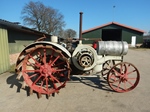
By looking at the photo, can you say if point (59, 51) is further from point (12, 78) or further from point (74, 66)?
point (12, 78)

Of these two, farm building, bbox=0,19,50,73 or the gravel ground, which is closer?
the gravel ground

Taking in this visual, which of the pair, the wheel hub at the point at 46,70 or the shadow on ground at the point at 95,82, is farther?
the shadow on ground at the point at 95,82

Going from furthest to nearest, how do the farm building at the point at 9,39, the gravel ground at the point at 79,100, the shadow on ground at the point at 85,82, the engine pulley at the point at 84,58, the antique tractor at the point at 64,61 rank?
the farm building at the point at 9,39 < the shadow on ground at the point at 85,82 < the engine pulley at the point at 84,58 < the antique tractor at the point at 64,61 < the gravel ground at the point at 79,100

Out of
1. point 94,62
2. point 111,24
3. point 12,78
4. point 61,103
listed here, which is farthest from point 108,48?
point 111,24

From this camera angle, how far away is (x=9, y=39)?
777cm

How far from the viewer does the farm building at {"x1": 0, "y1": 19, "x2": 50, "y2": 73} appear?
6.38 metres

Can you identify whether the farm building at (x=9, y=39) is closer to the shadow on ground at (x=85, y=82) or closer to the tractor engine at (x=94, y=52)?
the shadow on ground at (x=85, y=82)

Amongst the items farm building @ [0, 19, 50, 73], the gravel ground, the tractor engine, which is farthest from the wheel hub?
farm building @ [0, 19, 50, 73]

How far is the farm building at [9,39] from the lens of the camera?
6379 millimetres

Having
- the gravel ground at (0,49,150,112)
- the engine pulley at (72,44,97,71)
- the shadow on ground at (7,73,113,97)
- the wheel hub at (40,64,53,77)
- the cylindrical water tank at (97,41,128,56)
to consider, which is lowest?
the gravel ground at (0,49,150,112)

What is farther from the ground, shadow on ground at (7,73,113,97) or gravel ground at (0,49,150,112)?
shadow on ground at (7,73,113,97)

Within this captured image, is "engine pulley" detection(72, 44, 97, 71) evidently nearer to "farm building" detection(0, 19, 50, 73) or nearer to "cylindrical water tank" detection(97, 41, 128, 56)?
"cylindrical water tank" detection(97, 41, 128, 56)

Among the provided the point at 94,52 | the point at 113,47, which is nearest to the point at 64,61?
the point at 94,52

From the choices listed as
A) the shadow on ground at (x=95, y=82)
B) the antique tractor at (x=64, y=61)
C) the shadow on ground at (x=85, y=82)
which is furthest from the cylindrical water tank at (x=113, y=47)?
the shadow on ground at (x=85, y=82)
